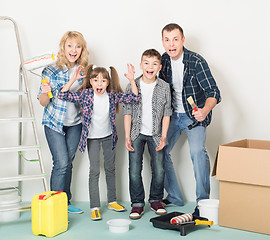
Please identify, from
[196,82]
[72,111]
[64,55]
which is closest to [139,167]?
[72,111]

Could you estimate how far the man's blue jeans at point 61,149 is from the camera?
2748 mm

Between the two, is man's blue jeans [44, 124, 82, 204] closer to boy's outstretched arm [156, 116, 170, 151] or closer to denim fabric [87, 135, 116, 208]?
denim fabric [87, 135, 116, 208]

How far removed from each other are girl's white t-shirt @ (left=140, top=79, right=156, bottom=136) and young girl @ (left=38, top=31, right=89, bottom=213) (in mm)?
477

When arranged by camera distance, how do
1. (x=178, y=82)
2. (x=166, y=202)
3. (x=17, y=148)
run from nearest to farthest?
(x=17, y=148)
(x=178, y=82)
(x=166, y=202)

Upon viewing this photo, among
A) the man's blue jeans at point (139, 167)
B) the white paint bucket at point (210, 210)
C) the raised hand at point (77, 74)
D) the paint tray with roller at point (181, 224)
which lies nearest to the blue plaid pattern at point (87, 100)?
the raised hand at point (77, 74)

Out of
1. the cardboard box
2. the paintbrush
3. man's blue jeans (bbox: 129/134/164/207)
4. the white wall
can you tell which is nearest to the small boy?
man's blue jeans (bbox: 129/134/164/207)

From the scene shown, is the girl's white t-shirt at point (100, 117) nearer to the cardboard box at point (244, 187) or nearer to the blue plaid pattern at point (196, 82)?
the blue plaid pattern at point (196, 82)

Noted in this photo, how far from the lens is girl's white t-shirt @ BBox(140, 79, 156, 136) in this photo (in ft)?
9.05

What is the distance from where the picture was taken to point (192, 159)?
278 cm

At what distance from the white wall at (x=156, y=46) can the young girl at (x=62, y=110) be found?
0.34m

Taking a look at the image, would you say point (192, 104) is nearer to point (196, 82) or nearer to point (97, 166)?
point (196, 82)

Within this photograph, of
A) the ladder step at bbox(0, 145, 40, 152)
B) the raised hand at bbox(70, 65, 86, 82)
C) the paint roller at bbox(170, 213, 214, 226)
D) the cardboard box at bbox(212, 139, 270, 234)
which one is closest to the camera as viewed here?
the cardboard box at bbox(212, 139, 270, 234)

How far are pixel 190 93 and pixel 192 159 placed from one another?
466 mm

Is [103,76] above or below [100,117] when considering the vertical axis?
above
